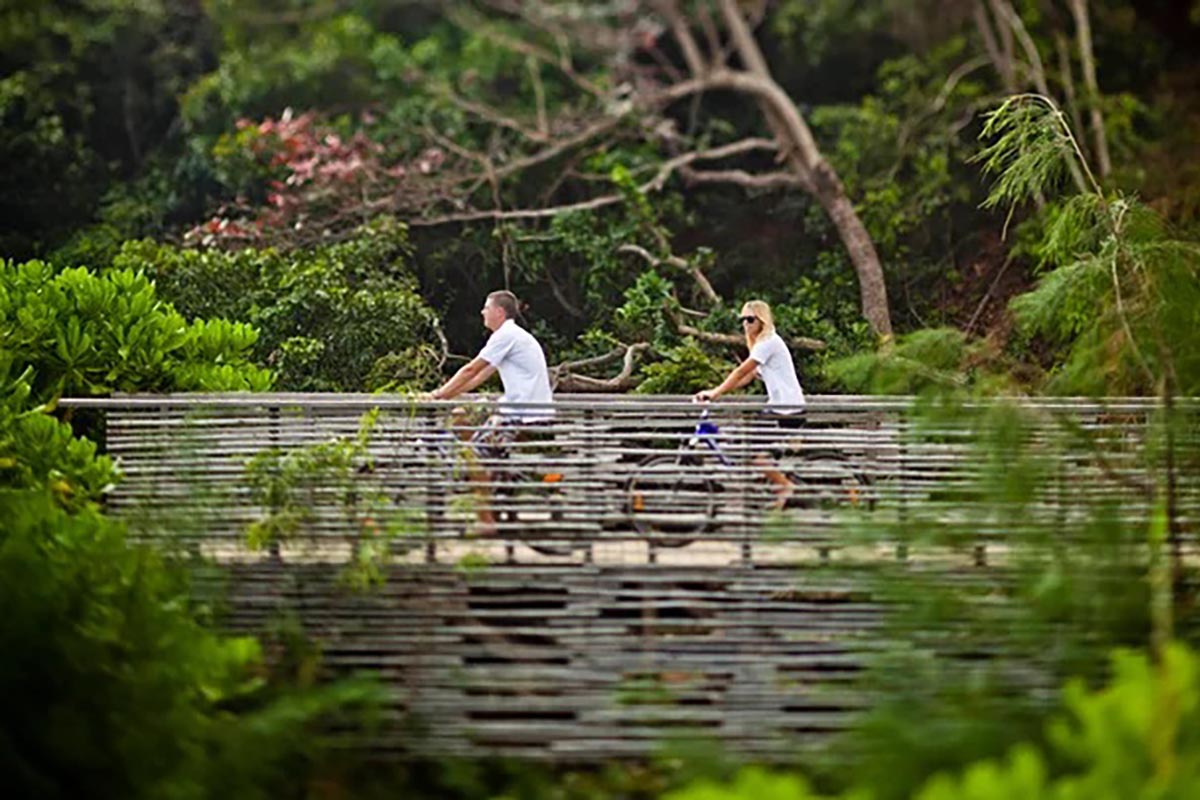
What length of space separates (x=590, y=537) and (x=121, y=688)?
1802 mm

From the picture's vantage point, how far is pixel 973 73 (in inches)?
554

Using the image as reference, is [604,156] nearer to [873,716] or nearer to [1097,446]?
[1097,446]

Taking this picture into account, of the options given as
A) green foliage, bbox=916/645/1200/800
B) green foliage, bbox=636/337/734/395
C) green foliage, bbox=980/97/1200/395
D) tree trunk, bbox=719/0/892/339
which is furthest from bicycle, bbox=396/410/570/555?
tree trunk, bbox=719/0/892/339

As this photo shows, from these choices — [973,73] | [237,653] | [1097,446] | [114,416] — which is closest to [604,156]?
[973,73]

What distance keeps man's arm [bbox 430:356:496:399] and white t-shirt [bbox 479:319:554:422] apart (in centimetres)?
4

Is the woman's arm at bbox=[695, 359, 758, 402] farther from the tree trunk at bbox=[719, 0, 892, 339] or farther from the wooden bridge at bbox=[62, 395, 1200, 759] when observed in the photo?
the tree trunk at bbox=[719, 0, 892, 339]

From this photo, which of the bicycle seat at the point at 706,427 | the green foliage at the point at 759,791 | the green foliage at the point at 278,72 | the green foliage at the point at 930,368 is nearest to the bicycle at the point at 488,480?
the bicycle seat at the point at 706,427

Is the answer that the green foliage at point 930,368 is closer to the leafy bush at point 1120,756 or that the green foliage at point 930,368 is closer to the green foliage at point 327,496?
the green foliage at point 327,496

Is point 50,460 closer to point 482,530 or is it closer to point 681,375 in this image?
point 482,530

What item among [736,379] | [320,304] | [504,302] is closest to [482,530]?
[504,302]

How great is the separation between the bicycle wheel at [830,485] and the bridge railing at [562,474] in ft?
0.04

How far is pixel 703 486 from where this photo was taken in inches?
275

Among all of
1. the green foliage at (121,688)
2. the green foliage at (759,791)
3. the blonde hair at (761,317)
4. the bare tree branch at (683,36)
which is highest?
the bare tree branch at (683,36)

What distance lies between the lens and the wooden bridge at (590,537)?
220 inches
